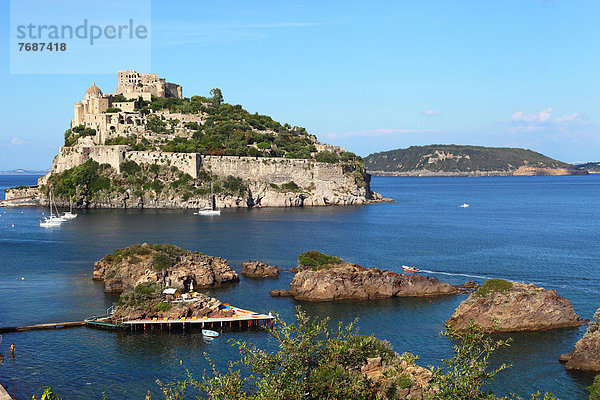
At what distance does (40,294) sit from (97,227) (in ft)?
101

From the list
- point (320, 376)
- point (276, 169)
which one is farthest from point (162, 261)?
point (276, 169)

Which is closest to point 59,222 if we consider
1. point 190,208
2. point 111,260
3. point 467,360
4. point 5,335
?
point 190,208

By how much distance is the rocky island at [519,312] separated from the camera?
97.8ft

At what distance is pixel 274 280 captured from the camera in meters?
40.9

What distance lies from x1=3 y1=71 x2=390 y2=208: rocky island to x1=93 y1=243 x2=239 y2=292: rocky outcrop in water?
46305mm

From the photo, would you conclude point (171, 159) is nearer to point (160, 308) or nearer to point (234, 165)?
point (234, 165)

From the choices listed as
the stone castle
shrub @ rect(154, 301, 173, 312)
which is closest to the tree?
the stone castle

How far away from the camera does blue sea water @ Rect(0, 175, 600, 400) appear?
24.4m

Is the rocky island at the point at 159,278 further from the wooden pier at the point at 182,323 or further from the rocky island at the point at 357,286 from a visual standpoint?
the rocky island at the point at 357,286

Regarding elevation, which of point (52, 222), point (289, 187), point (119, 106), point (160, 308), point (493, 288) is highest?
point (119, 106)

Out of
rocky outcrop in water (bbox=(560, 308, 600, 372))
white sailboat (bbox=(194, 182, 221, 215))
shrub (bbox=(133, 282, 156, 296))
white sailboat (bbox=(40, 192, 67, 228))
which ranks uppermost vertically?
white sailboat (bbox=(194, 182, 221, 215))

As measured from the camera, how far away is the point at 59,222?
70.6 meters

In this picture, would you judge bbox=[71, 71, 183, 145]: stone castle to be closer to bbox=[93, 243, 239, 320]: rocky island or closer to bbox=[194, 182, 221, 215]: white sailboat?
bbox=[194, 182, 221, 215]: white sailboat

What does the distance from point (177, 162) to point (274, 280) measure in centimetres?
5293
